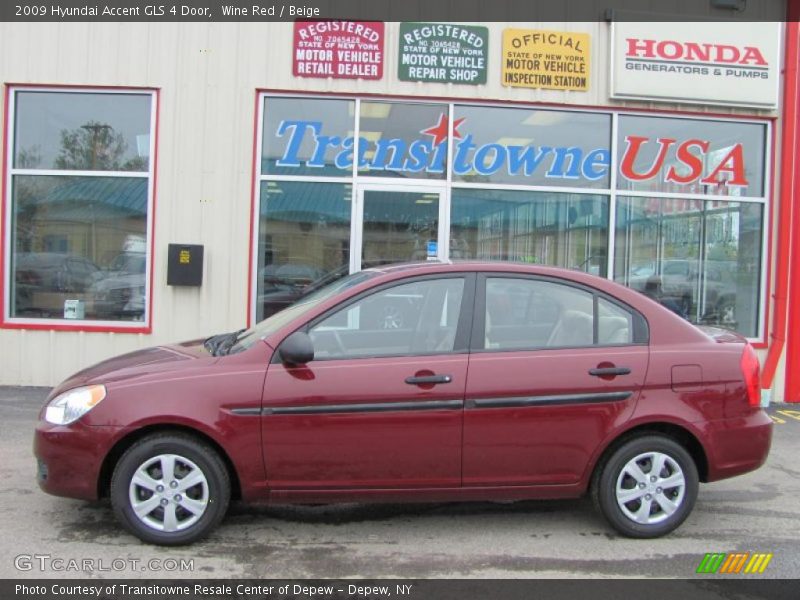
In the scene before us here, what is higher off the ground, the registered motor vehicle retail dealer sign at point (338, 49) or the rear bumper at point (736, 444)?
the registered motor vehicle retail dealer sign at point (338, 49)

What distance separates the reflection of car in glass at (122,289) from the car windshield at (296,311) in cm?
424

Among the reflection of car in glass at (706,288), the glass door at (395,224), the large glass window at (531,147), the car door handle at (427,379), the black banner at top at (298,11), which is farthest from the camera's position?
the reflection of car in glass at (706,288)

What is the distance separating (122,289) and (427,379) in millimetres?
5660

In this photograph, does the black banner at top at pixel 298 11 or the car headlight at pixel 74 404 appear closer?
the car headlight at pixel 74 404

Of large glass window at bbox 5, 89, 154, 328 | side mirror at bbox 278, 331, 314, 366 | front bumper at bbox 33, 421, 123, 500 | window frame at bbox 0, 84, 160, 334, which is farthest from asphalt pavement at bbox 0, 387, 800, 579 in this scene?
large glass window at bbox 5, 89, 154, 328

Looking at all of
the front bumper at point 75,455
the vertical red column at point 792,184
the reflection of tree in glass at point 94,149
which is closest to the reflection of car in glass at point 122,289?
the reflection of tree in glass at point 94,149

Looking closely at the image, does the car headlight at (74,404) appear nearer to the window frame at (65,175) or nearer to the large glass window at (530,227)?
the window frame at (65,175)

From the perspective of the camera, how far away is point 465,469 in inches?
162

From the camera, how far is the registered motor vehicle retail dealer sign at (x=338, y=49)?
27.1 ft

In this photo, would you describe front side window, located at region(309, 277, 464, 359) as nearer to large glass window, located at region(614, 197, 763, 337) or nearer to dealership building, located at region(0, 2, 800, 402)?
dealership building, located at region(0, 2, 800, 402)

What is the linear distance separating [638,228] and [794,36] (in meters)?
2.96

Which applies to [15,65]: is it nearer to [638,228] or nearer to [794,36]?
[638,228]

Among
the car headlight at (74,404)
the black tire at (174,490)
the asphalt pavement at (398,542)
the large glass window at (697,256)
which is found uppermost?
the large glass window at (697,256)

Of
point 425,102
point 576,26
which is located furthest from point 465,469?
point 576,26
